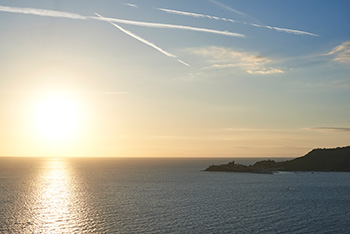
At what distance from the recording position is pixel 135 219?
6097cm

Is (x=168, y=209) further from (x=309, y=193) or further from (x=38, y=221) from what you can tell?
(x=309, y=193)

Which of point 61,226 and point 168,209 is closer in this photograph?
point 61,226

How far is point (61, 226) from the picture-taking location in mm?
57500

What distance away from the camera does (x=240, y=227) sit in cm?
5478

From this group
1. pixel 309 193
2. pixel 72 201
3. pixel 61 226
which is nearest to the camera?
pixel 61 226

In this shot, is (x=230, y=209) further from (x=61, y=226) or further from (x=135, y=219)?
(x=61, y=226)

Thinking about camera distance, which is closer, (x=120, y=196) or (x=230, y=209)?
(x=230, y=209)

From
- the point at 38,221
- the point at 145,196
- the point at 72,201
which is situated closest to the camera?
the point at 38,221

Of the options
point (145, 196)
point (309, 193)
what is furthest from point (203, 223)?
point (309, 193)

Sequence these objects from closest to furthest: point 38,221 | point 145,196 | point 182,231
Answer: point 182,231 < point 38,221 < point 145,196

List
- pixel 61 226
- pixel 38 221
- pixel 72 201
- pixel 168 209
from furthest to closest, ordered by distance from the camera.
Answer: pixel 72 201 → pixel 168 209 → pixel 38 221 → pixel 61 226

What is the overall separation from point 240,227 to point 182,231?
9.67m

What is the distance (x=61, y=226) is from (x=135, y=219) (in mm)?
12467

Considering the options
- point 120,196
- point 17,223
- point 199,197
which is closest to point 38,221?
point 17,223
